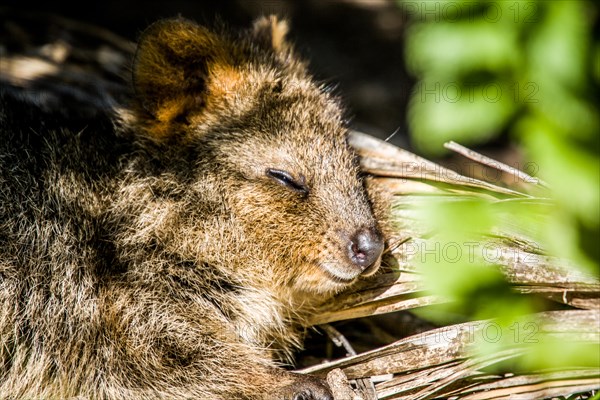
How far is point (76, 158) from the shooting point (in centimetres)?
477

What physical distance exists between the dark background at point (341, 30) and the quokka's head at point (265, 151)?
161 inches

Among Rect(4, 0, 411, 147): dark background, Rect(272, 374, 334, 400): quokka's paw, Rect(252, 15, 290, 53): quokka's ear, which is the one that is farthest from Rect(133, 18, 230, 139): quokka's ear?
Rect(4, 0, 411, 147): dark background

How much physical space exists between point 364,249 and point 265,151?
96cm

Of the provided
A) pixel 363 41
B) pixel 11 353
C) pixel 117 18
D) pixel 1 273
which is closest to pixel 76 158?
pixel 1 273

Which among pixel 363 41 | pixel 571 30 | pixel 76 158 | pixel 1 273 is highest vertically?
pixel 363 41

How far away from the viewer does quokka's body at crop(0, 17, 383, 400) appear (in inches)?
170

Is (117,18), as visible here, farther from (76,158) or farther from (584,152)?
(584,152)

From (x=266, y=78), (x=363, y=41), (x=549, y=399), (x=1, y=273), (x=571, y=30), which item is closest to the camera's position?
(x=571, y=30)

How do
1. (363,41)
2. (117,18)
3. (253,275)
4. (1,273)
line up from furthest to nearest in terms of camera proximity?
(363,41) < (117,18) < (253,275) < (1,273)

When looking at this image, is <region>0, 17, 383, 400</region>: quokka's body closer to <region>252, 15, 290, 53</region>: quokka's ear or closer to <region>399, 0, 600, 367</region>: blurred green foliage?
<region>252, 15, 290, 53</region>: quokka's ear

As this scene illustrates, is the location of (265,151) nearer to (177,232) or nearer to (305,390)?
(177,232)

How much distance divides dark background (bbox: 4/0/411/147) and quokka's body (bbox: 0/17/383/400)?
14.1 ft

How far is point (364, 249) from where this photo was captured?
14.6 ft

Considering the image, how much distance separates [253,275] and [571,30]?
117 inches
